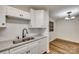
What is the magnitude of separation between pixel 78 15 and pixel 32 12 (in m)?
2.63

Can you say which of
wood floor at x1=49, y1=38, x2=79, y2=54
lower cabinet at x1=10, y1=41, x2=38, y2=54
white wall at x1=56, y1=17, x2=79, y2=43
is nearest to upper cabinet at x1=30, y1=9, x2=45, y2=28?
lower cabinet at x1=10, y1=41, x2=38, y2=54

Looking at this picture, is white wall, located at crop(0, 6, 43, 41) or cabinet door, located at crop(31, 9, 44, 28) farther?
cabinet door, located at crop(31, 9, 44, 28)

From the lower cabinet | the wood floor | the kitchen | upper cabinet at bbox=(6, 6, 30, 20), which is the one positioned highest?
upper cabinet at bbox=(6, 6, 30, 20)

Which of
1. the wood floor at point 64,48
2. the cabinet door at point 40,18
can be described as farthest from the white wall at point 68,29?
the cabinet door at point 40,18

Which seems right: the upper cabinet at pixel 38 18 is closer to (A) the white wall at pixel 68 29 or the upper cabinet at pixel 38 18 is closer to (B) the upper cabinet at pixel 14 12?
(B) the upper cabinet at pixel 14 12

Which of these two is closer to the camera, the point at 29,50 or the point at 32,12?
the point at 29,50

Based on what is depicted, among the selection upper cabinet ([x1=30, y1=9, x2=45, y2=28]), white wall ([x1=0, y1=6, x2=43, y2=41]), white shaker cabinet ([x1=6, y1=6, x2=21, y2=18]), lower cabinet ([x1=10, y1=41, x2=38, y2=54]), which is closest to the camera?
lower cabinet ([x1=10, y1=41, x2=38, y2=54])

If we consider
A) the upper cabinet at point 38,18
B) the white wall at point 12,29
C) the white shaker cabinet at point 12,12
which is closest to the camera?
the white shaker cabinet at point 12,12

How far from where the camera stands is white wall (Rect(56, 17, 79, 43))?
3.98 metres

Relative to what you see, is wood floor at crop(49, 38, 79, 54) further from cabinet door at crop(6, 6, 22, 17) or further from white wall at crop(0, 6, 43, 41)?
cabinet door at crop(6, 6, 22, 17)

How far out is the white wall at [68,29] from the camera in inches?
157
